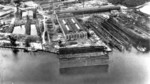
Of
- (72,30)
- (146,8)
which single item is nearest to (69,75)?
(72,30)

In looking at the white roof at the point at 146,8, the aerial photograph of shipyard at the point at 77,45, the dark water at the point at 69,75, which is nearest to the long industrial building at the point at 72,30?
the aerial photograph of shipyard at the point at 77,45

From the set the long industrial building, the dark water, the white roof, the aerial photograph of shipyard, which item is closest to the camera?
the dark water

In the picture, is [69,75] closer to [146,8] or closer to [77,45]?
[77,45]

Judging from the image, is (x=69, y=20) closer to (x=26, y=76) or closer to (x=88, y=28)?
(x=88, y=28)

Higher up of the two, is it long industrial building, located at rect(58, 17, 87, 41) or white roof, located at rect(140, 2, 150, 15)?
white roof, located at rect(140, 2, 150, 15)

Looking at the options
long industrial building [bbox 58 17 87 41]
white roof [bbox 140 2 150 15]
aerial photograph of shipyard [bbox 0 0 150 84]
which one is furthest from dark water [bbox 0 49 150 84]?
white roof [bbox 140 2 150 15]

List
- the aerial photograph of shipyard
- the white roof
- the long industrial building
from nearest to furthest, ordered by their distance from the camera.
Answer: the aerial photograph of shipyard < the long industrial building < the white roof

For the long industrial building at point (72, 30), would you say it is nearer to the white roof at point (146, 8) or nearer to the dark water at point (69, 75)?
the dark water at point (69, 75)

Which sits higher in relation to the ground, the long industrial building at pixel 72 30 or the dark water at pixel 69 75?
the long industrial building at pixel 72 30

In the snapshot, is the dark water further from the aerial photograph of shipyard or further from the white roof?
the white roof
